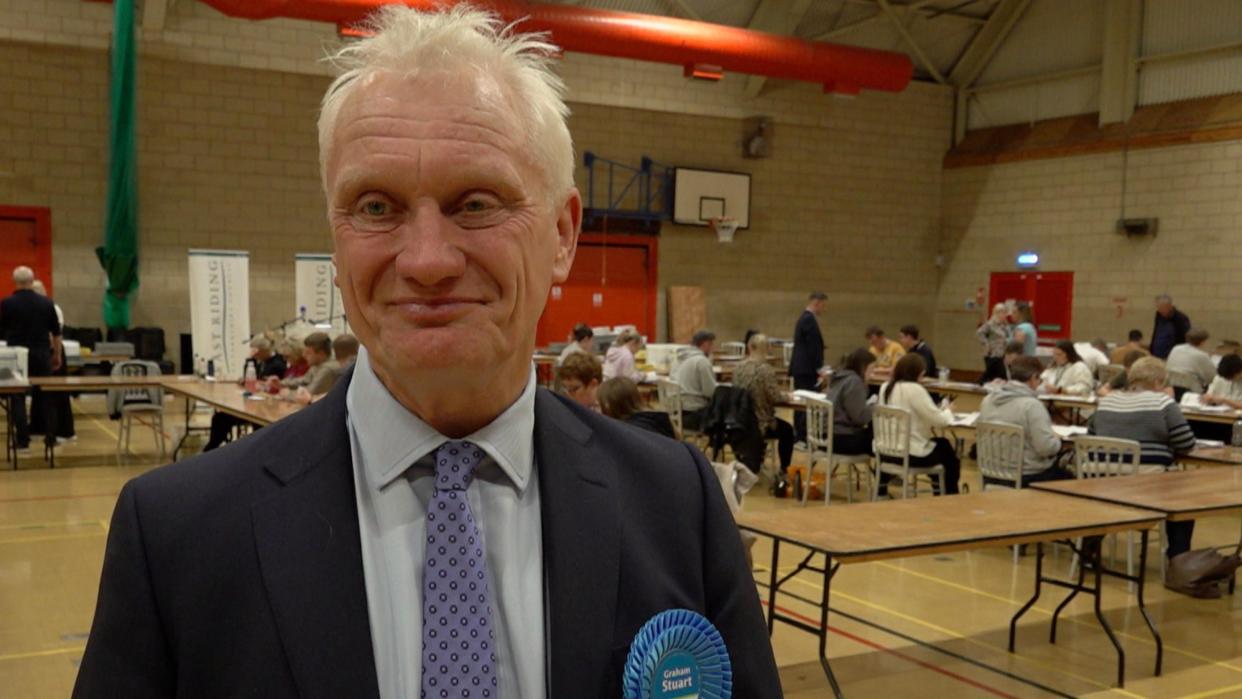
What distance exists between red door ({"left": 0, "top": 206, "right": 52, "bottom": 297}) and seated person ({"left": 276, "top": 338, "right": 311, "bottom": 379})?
16.5 ft

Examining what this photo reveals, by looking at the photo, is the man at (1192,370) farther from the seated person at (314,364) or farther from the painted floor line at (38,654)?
the painted floor line at (38,654)

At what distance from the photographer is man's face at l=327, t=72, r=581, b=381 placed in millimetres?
876

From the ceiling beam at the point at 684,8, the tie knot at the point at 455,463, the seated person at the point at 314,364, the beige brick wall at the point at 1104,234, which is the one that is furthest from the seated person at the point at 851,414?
the ceiling beam at the point at 684,8

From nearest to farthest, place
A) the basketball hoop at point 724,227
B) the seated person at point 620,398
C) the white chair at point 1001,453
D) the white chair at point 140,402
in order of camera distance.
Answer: the seated person at point 620,398 < the white chair at point 1001,453 < the white chair at point 140,402 < the basketball hoop at point 724,227

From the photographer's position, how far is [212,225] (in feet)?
42.5

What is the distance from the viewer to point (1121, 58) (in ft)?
48.7

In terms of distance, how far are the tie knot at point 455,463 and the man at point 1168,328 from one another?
1327 centimetres

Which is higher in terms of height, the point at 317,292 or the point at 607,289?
the point at 607,289

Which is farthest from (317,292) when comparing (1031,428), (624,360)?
(1031,428)

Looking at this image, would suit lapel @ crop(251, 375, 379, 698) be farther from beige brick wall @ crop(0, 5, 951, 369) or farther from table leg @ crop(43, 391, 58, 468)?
beige brick wall @ crop(0, 5, 951, 369)

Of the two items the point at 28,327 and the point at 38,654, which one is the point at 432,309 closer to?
the point at 38,654

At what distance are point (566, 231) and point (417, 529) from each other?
1.00ft

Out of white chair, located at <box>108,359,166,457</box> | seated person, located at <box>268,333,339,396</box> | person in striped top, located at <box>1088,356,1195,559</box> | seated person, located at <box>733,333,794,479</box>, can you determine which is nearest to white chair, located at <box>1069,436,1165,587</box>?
person in striped top, located at <box>1088,356,1195,559</box>

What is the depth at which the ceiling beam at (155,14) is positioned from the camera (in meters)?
12.2
